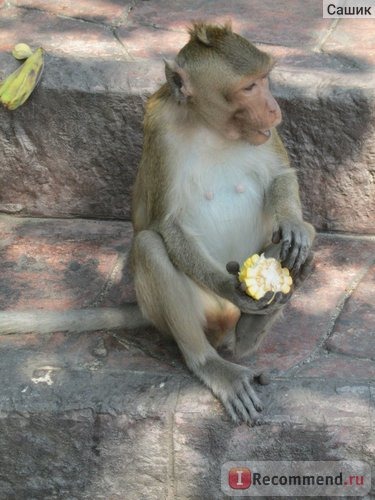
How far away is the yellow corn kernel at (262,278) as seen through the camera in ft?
14.7

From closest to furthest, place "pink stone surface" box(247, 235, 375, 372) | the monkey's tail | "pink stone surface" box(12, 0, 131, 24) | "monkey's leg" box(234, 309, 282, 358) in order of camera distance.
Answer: "monkey's leg" box(234, 309, 282, 358) < "pink stone surface" box(247, 235, 375, 372) < the monkey's tail < "pink stone surface" box(12, 0, 131, 24)

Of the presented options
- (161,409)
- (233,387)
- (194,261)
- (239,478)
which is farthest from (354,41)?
(239,478)

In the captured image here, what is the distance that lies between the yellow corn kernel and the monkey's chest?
458mm

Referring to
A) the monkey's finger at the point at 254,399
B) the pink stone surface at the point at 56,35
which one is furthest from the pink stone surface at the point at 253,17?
the monkey's finger at the point at 254,399

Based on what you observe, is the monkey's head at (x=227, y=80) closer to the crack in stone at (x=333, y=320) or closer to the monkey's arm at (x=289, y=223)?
the monkey's arm at (x=289, y=223)

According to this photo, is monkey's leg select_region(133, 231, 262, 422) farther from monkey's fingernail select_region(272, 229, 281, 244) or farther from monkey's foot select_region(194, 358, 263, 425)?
monkey's fingernail select_region(272, 229, 281, 244)

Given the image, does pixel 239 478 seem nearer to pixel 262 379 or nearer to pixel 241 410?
pixel 241 410

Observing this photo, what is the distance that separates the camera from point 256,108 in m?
4.67

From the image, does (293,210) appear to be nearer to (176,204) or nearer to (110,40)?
(176,204)

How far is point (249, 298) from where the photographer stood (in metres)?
4.56

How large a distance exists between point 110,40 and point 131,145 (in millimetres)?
Answer: 853

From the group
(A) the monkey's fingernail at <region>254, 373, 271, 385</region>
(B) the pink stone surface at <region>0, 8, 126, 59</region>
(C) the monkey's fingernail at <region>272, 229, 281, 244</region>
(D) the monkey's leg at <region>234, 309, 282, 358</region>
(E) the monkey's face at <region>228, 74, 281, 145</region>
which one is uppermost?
(E) the monkey's face at <region>228, 74, 281, 145</region>

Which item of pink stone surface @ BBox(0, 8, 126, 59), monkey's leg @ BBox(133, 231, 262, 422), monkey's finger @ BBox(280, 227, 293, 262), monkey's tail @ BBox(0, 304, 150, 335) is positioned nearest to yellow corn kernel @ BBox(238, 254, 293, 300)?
monkey's finger @ BBox(280, 227, 293, 262)

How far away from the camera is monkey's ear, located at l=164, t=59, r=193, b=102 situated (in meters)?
4.71
